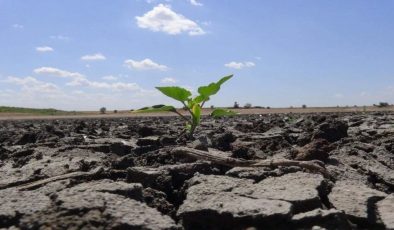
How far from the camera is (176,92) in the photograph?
423 centimetres

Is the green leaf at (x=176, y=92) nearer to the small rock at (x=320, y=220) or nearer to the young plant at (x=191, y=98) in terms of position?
the young plant at (x=191, y=98)

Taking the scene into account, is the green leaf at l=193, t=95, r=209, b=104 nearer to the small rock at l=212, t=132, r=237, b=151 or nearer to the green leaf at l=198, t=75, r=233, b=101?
the green leaf at l=198, t=75, r=233, b=101

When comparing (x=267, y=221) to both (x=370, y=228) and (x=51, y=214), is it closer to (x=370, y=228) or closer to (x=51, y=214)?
(x=370, y=228)


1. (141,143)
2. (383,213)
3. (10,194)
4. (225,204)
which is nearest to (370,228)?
(383,213)

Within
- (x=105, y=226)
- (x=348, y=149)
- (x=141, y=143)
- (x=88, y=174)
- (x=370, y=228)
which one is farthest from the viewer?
(x=141, y=143)

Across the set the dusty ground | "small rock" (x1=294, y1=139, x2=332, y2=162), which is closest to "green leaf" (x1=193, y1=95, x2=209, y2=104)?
the dusty ground

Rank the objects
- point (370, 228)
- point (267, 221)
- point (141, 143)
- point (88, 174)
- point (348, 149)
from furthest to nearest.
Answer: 1. point (141, 143)
2. point (348, 149)
3. point (88, 174)
4. point (370, 228)
5. point (267, 221)

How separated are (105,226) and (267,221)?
0.57 metres

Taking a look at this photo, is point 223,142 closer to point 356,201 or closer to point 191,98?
point 191,98

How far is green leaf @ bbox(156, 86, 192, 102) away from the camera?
415 centimetres

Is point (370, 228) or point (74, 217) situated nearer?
point (74, 217)

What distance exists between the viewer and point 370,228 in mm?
2000

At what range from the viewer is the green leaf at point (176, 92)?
13.6 feet

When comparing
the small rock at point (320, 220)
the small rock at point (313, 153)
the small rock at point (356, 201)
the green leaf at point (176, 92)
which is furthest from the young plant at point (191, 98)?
the small rock at point (320, 220)
